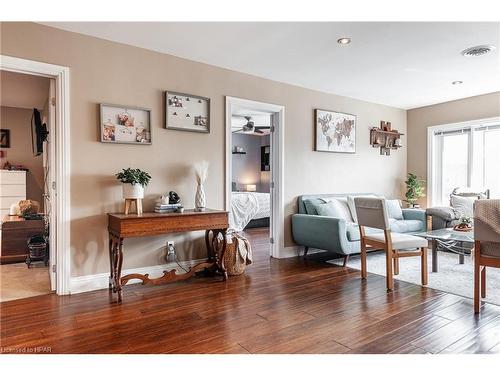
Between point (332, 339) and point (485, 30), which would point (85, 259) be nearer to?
point (332, 339)

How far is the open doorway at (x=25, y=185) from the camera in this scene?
3.50 meters

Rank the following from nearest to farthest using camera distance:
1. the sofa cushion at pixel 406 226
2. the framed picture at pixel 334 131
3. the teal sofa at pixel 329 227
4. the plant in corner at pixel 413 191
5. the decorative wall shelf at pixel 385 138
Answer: the teal sofa at pixel 329 227 → the sofa cushion at pixel 406 226 → the framed picture at pixel 334 131 → the decorative wall shelf at pixel 385 138 → the plant in corner at pixel 413 191

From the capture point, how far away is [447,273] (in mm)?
3746

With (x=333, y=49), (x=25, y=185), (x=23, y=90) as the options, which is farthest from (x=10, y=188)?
(x=333, y=49)

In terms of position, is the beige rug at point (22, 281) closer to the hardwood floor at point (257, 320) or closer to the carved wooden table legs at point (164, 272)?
the hardwood floor at point (257, 320)

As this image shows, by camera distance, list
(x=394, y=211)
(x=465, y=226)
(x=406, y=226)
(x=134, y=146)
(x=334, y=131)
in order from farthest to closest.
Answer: (x=394, y=211) → (x=334, y=131) → (x=406, y=226) → (x=465, y=226) → (x=134, y=146)

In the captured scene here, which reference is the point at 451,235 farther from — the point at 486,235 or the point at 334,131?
the point at 334,131

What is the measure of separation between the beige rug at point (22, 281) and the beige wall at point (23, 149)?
2.21m

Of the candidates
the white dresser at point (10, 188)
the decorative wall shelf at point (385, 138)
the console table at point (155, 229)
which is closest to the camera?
A: the console table at point (155, 229)

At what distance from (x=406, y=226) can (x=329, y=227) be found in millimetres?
1561

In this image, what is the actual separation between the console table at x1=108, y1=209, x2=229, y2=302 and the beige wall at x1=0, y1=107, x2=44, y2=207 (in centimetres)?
381

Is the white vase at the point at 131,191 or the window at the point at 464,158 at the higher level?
the window at the point at 464,158

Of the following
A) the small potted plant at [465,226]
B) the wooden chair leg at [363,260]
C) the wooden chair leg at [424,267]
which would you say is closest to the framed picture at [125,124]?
the wooden chair leg at [363,260]
